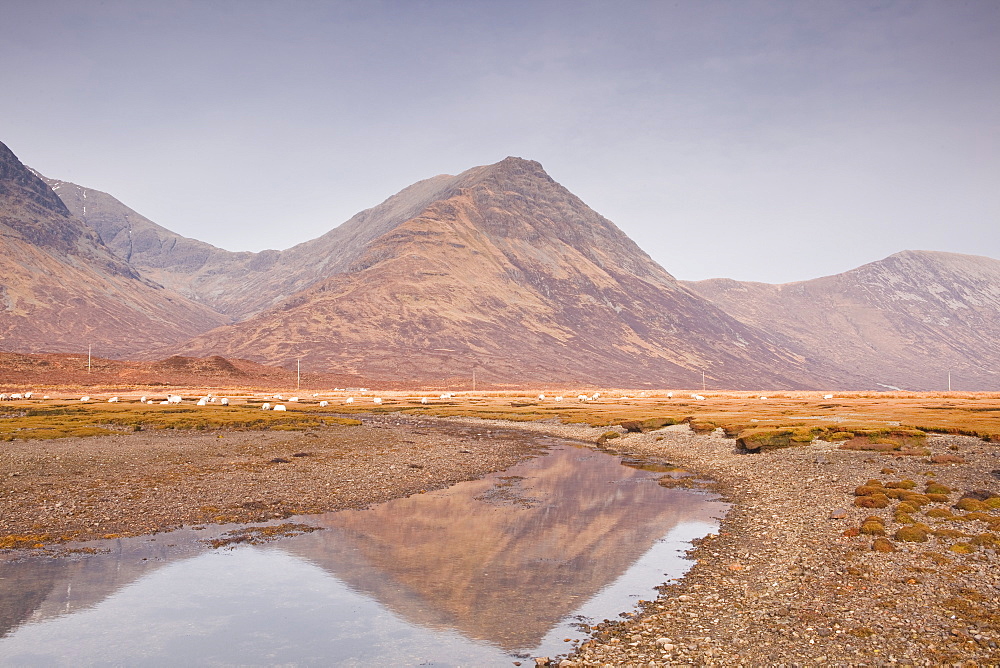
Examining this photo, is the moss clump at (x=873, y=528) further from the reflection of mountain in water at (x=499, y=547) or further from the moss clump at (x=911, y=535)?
the reflection of mountain in water at (x=499, y=547)

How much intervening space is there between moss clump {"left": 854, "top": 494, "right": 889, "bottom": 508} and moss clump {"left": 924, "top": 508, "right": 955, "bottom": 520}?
2106 millimetres

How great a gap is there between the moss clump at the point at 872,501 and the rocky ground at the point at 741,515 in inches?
4.8

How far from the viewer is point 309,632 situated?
17.4 metres

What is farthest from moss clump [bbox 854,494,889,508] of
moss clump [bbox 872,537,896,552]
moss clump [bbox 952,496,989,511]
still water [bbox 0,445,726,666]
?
moss clump [bbox 872,537,896,552]

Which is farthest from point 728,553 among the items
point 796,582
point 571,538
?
point 571,538

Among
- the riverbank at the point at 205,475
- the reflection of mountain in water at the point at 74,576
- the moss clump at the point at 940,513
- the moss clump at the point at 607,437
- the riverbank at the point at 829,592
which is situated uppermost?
the moss clump at the point at 940,513

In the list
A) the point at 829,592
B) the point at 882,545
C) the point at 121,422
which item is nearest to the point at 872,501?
the point at 882,545

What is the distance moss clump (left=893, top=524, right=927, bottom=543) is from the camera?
22.2 meters

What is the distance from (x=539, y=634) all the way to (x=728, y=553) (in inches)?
353

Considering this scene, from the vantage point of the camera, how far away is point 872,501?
28172 mm

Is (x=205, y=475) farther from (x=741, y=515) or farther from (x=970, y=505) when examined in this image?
(x=970, y=505)

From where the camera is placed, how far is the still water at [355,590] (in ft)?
53.3

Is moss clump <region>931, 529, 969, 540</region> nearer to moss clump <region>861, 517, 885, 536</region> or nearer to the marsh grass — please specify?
moss clump <region>861, 517, 885, 536</region>

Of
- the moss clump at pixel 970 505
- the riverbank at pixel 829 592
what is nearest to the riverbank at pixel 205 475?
the riverbank at pixel 829 592
